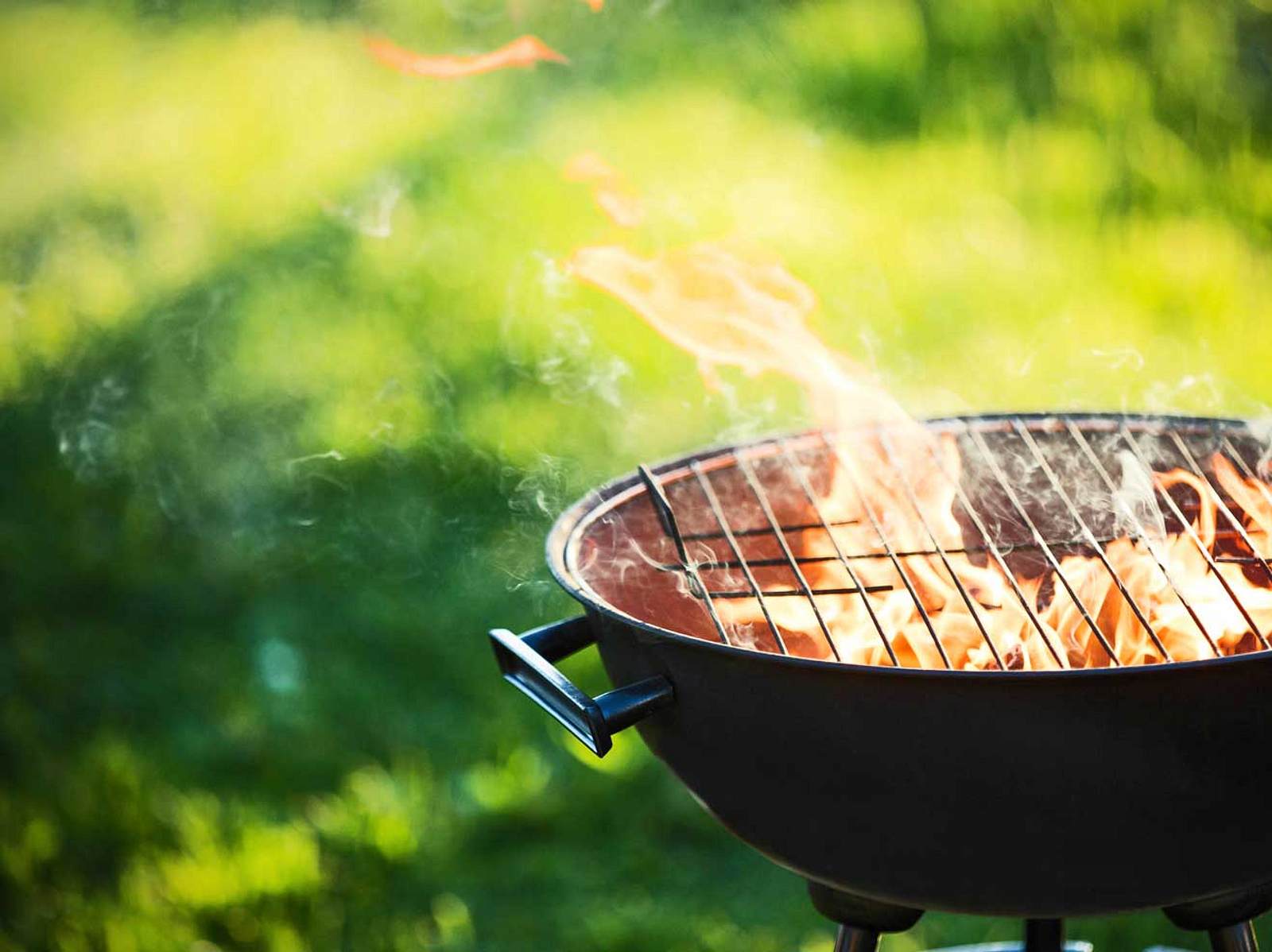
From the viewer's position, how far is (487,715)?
252cm

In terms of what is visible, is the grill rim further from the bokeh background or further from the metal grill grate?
the bokeh background

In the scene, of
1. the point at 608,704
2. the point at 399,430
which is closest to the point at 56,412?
the point at 399,430

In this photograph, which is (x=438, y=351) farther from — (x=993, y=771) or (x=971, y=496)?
(x=993, y=771)

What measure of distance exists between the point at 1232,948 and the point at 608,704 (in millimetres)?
763

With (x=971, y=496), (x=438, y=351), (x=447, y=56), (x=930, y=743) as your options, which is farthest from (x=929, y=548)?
(x=447, y=56)

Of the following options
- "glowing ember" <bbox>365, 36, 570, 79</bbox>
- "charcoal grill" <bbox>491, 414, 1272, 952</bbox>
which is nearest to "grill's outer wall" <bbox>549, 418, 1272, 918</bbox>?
"charcoal grill" <bbox>491, 414, 1272, 952</bbox>

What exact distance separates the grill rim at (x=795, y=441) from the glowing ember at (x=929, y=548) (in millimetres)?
41

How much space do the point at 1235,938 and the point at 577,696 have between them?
783mm

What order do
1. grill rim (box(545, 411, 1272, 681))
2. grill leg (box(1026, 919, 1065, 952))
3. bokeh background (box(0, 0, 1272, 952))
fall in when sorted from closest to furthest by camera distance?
grill rim (box(545, 411, 1272, 681)) < grill leg (box(1026, 919, 1065, 952)) < bokeh background (box(0, 0, 1272, 952))

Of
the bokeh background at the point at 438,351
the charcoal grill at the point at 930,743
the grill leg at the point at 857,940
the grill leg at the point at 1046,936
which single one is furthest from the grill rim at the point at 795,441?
the bokeh background at the point at 438,351

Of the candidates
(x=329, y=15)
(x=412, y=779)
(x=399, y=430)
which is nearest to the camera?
(x=412, y=779)

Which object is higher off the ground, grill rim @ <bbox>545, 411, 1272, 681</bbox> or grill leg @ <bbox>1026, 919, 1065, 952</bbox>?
grill rim @ <bbox>545, 411, 1272, 681</bbox>

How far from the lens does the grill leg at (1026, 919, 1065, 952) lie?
56.7 inches

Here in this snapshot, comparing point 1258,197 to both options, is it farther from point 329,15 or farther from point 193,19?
point 193,19
